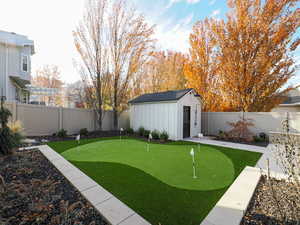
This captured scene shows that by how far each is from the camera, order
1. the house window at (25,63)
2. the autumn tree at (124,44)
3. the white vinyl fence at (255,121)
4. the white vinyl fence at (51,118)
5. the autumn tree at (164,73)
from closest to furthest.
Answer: the white vinyl fence at (255,121)
the white vinyl fence at (51,118)
the autumn tree at (124,44)
the house window at (25,63)
the autumn tree at (164,73)

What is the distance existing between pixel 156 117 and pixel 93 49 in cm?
713

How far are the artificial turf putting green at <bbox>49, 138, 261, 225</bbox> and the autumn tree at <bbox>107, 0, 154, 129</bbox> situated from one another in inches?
271

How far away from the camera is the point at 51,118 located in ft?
27.6

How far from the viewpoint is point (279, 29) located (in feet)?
25.0

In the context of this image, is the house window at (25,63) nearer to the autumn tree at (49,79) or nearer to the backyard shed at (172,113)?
the backyard shed at (172,113)

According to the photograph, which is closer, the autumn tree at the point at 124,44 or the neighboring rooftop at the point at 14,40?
the neighboring rooftop at the point at 14,40

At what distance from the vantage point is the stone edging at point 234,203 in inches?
72.6

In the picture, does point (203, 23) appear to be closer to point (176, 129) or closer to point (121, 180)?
point (176, 129)

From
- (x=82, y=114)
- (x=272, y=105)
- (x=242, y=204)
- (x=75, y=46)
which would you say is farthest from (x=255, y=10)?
(x=82, y=114)

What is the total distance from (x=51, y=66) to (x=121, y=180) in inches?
1038

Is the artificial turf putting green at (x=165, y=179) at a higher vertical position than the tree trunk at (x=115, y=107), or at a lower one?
lower

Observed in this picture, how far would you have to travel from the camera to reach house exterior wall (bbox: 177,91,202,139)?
25.8 ft

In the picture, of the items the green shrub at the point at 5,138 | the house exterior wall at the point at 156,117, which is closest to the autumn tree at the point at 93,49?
the house exterior wall at the point at 156,117

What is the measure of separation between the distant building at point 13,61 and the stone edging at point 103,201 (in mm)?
10889
